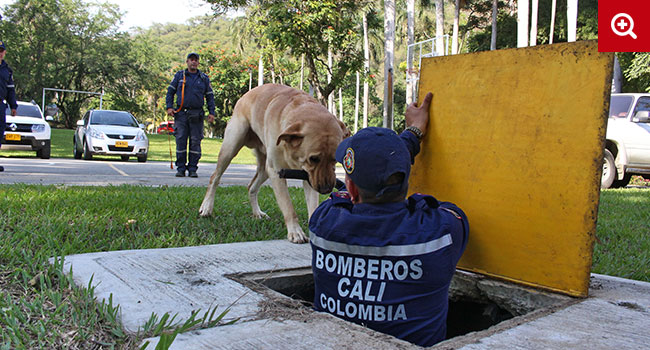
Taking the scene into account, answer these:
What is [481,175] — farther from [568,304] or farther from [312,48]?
[312,48]

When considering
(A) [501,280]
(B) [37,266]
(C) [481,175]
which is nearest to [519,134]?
(C) [481,175]

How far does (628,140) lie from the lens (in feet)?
36.7

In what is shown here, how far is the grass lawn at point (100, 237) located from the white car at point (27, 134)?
878cm

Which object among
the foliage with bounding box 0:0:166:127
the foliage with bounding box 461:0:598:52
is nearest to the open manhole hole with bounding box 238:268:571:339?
the foliage with bounding box 461:0:598:52

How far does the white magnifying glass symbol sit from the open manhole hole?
475 inches

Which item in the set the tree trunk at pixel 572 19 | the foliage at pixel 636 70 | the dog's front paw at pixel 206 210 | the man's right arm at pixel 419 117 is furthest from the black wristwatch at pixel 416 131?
the foliage at pixel 636 70

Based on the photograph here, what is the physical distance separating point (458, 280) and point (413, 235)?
998 mm

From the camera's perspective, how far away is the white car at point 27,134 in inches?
519

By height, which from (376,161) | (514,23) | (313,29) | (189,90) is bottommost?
(376,161)

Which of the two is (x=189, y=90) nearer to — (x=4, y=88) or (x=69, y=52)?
(x=4, y=88)

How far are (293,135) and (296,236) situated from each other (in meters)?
0.77

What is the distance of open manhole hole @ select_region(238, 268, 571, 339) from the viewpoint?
2605 mm

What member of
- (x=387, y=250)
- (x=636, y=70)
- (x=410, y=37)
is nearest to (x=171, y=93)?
(x=387, y=250)

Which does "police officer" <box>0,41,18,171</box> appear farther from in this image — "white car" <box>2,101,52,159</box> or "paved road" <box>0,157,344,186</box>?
"white car" <box>2,101,52,159</box>
